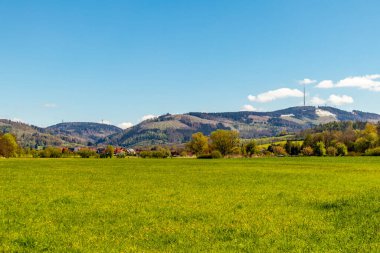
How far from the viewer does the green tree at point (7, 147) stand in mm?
164762

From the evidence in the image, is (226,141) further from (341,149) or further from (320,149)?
(341,149)

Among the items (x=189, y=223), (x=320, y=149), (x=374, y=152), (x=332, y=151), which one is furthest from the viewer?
(x=320, y=149)

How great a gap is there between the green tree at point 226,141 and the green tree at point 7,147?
9573 cm

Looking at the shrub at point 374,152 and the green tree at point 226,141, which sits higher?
the green tree at point 226,141

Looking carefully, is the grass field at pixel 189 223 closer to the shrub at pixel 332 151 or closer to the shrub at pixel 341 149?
the shrub at pixel 332 151

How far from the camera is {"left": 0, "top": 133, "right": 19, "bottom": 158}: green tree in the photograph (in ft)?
541

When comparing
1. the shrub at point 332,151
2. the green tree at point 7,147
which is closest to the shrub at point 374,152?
the shrub at point 332,151

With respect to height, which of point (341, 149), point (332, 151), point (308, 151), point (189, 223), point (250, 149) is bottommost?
point (189, 223)

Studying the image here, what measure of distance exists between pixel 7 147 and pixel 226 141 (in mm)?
102352

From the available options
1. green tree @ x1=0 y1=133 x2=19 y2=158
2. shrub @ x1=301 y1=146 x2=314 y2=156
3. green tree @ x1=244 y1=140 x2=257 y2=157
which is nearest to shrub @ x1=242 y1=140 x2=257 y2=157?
green tree @ x1=244 y1=140 x2=257 y2=157

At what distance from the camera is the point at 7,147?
167250mm

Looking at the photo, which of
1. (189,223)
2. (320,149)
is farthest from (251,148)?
(189,223)

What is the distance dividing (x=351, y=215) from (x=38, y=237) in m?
19.1

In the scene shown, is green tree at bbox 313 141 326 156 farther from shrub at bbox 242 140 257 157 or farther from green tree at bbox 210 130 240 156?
green tree at bbox 210 130 240 156
